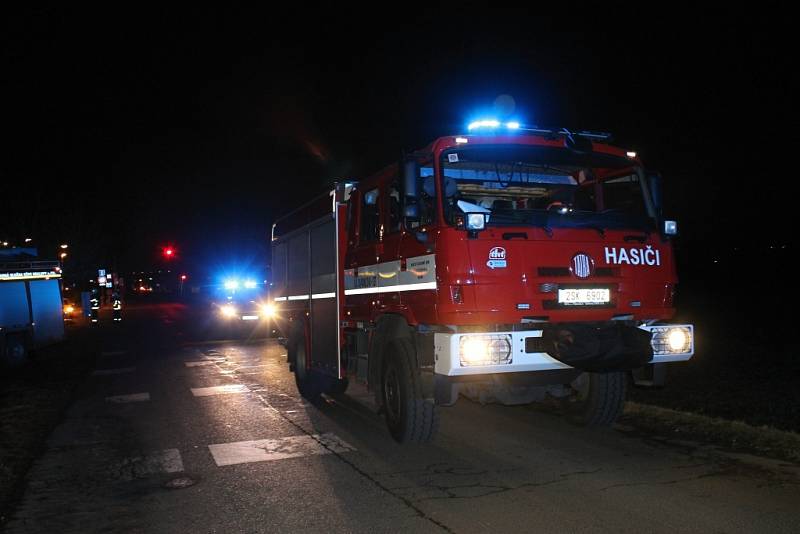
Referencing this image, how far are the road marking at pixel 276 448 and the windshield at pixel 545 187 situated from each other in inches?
105

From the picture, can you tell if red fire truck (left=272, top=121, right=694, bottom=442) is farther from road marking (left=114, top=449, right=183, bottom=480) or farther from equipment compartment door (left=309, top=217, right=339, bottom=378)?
road marking (left=114, top=449, right=183, bottom=480)

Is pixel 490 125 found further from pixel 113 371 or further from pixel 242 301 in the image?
pixel 242 301

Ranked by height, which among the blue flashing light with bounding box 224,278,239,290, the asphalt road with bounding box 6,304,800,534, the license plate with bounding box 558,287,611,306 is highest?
the blue flashing light with bounding box 224,278,239,290

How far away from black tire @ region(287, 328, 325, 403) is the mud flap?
4674 mm

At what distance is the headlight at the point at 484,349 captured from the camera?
5867 mm

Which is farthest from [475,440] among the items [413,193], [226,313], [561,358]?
[226,313]

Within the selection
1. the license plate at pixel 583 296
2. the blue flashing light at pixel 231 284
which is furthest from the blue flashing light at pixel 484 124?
the blue flashing light at pixel 231 284

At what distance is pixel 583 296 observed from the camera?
6293mm

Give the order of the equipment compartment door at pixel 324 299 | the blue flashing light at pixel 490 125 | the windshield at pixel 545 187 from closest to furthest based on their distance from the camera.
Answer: the windshield at pixel 545 187 → the blue flashing light at pixel 490 125 → the equipment compartment door at pixel 324 299

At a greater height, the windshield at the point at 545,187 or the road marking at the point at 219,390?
the windshield at the point at 545,187

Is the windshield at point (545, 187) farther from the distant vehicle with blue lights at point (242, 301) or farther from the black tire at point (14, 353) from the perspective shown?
the distant vehicle with blue lights at point (242, 301)

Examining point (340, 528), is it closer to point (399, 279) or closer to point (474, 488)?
point (474, 488)

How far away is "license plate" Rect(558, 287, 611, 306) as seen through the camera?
6.21 metres

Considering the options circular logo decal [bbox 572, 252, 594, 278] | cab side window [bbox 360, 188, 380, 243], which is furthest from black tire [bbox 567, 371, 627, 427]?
cab side window [bbox 360, 188, 380, 243]
